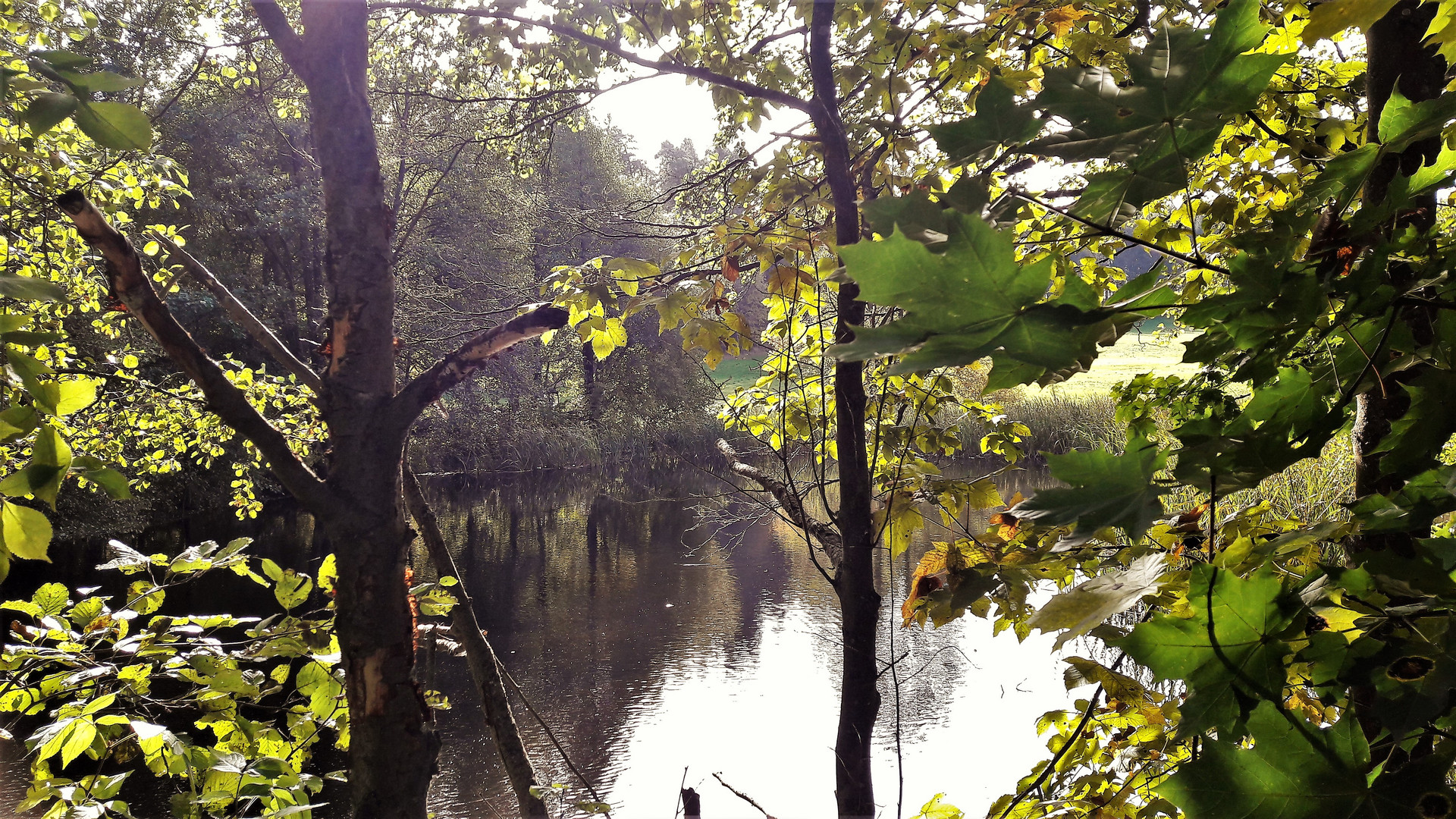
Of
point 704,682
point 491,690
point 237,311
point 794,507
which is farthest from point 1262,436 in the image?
point 704,682

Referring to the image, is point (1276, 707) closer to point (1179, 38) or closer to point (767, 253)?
point (1179, 38)

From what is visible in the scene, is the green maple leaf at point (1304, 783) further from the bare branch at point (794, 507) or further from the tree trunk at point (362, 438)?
the tree trunk at point (362, 438)

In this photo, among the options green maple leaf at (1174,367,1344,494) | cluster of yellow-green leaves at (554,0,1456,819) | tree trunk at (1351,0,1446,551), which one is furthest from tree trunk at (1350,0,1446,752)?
green maple leaf at (1174,367,1344,494)

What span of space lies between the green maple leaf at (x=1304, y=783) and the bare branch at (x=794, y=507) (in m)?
1.56

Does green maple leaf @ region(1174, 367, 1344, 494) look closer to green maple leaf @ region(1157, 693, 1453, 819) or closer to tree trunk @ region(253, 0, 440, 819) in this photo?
green maple leaf @ region(1157, 693, 1453, 819)

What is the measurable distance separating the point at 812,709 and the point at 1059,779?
653 cm

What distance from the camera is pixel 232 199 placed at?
50.1 ft

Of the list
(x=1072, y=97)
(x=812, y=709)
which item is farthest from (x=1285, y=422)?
(x=812, y=709)

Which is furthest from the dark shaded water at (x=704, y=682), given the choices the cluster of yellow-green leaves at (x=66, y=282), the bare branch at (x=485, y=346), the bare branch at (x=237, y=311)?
the cluster of yellow-green leaves at (x=66, y=282)

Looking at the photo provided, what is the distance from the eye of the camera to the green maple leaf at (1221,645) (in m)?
0.44

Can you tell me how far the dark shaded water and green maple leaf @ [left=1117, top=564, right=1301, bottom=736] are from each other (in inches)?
128

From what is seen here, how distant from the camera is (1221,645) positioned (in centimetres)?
45

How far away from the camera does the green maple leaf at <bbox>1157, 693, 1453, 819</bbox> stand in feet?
1.36

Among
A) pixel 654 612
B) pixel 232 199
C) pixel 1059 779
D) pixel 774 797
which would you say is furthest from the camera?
pixel 232 199
